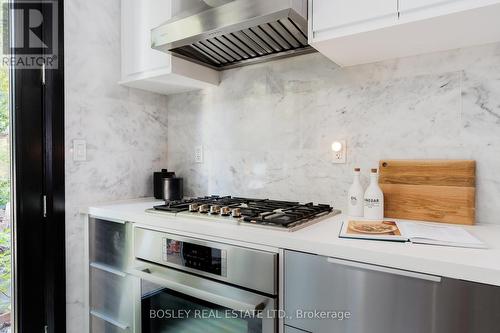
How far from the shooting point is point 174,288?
3.81ft

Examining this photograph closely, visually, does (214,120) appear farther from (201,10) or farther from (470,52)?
(470,52)

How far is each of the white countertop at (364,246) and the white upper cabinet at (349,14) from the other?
726mm

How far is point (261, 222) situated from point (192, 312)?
48 centimetres

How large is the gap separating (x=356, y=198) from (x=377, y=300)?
542 mm

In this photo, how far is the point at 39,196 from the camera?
1486mm

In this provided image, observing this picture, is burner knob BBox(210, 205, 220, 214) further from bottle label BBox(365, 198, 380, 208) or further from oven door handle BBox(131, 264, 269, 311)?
bottle label BBox(365, 198, 380, 208)

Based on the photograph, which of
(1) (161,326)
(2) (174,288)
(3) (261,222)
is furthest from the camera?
(1) (161,326)

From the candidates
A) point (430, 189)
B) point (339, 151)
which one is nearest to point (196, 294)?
point (339, 151)

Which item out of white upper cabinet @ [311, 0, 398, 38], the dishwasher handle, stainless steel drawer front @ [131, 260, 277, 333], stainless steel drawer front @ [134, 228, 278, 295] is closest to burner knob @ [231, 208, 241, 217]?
stainless steel drawer front @ [134, 228, 278, 295]

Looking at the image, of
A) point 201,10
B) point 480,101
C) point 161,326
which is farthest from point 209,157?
point 480,101

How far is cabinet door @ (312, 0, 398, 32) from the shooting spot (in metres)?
1.00

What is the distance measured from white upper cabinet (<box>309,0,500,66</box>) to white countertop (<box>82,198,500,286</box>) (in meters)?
0.70

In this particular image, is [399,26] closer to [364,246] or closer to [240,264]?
[364,246]

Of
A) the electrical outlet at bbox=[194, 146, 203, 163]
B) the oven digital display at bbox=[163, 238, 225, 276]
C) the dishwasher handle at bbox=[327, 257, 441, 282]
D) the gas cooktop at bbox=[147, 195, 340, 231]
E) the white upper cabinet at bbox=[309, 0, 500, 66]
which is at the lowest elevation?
the oven digital display at bbox=[163, 238, 225, 276]
